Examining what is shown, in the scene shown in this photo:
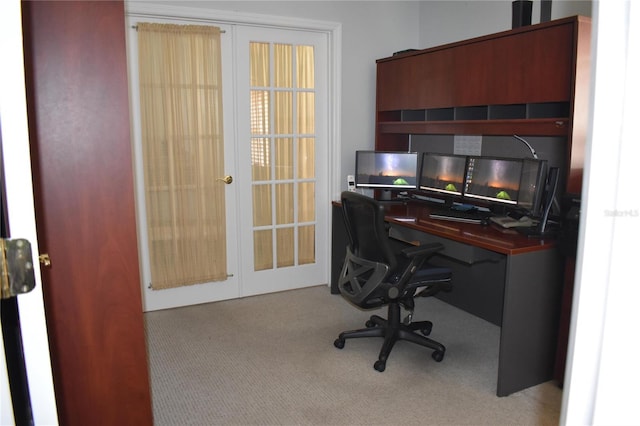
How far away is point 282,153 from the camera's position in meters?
4.11

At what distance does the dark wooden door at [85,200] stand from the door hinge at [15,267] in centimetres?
56

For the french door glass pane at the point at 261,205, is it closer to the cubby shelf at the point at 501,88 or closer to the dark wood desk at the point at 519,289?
the cubby shelf at the point at 501,88

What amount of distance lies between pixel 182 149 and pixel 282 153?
2.70 feet

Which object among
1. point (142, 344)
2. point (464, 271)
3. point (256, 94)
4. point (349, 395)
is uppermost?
point (256, 94)

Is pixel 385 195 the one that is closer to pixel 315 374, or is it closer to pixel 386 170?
pixel 386 170

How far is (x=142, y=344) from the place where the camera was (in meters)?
1.54

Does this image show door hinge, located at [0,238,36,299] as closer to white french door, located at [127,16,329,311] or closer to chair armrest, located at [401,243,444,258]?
chair armrest, located at [401,243,444,258]

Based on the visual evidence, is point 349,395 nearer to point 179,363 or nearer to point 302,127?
point 179,363

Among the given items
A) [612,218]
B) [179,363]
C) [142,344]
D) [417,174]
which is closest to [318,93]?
[417,174]

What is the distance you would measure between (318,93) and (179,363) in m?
2.38

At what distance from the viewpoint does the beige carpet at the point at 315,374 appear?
241 centimetres

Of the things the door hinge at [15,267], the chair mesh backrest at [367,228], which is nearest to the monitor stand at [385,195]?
the chair mesh backrest at [367,228]

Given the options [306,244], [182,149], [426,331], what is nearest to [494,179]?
[426,331]

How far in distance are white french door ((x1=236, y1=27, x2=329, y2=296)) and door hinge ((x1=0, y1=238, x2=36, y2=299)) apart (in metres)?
3.12
